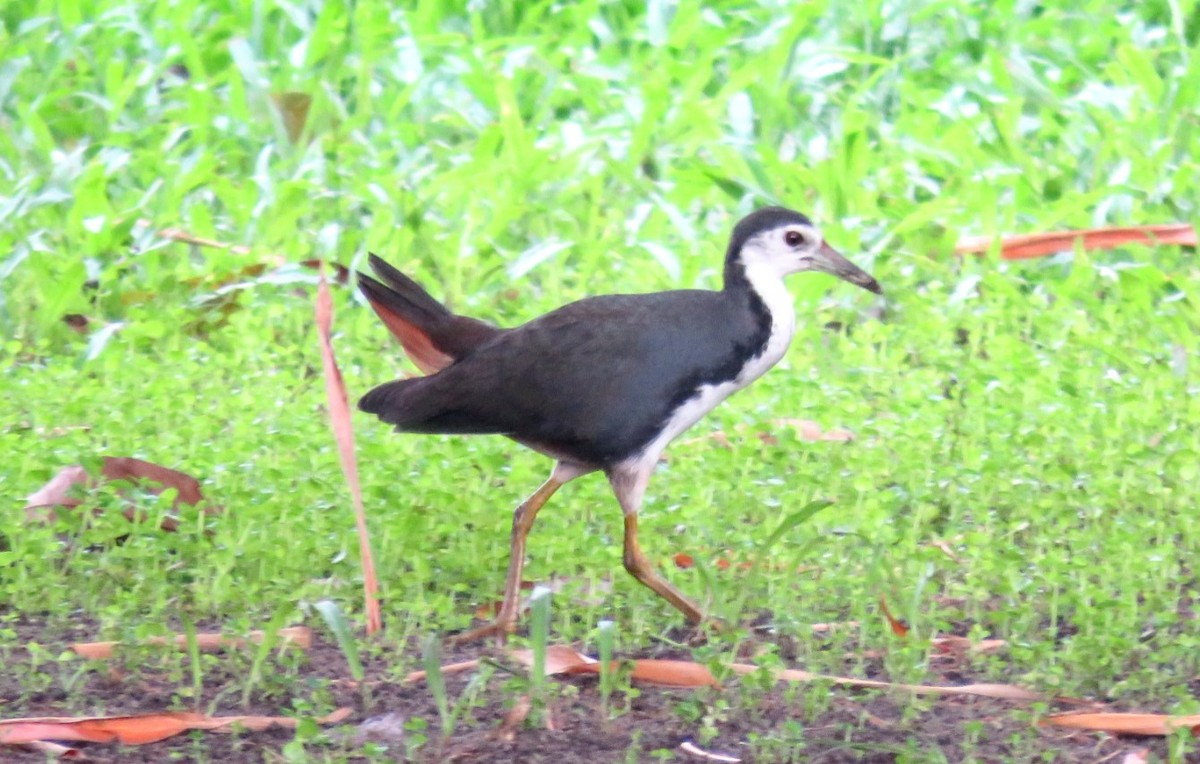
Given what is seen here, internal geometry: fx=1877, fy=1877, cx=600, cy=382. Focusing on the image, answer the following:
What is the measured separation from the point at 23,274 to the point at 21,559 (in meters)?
2.14

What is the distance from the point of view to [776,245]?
4965 millimetres

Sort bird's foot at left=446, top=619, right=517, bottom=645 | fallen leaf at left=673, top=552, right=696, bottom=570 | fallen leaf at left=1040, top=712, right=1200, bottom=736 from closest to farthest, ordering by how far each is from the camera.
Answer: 1. fallen leaf at left=1040, top=712, right=1200, bottom=736
2. bird's foot at left=446, top=619, right=517, bottom=645
3. fallen leaf at left=673, top=552, right=696, bottom=570

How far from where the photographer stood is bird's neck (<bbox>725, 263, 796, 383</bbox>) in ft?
15.5

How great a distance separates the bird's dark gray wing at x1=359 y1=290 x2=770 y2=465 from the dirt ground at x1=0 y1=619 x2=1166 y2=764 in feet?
2.12

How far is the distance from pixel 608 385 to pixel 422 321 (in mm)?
654

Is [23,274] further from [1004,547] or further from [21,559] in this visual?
[1004,547]

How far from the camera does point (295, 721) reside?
152 inches

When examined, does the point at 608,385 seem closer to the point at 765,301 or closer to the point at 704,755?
the point at 765,301

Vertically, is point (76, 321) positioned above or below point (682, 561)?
above

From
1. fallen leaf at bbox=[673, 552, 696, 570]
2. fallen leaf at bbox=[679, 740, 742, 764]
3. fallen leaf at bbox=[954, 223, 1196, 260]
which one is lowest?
fallen leaf at bbox=[679, 740, 742, 764]

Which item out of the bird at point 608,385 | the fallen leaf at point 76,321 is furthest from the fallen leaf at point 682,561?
the fallen leaf at point 76,321

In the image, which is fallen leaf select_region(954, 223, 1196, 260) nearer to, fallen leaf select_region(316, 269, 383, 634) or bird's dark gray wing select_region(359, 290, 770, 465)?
bird's dark gray wing select_region(359, 290, 770, 465)

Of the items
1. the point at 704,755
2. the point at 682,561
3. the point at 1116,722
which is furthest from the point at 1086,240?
the point at 704,755

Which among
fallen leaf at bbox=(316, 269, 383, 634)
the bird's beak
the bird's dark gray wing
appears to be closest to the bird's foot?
fallen leaf at bbox=(316, 269, 383, 634)
